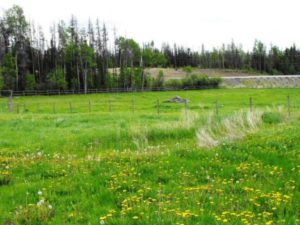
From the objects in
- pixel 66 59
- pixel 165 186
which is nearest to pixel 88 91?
pixel 66 59

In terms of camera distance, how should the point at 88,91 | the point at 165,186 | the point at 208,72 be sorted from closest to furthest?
1. the point at 165,186
2. the point at 88,91
3. the point at 208,72

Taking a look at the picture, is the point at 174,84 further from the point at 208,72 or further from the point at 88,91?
the point at 208,72

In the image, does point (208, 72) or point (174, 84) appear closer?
point (174, 84)

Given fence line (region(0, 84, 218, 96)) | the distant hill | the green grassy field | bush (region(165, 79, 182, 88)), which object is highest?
the distant hill

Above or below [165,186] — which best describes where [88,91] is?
above

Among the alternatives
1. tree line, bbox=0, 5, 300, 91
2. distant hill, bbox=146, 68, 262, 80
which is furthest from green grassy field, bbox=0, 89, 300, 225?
distant hill, bbox=146, 68, 262, 80

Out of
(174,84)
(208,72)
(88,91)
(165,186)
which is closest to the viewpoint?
(165,186)

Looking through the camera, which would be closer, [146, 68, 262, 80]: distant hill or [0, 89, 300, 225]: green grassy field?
[0, 89, 300, 225]: green grassy field

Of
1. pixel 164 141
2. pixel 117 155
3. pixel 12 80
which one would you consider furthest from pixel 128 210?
pixel 12 80

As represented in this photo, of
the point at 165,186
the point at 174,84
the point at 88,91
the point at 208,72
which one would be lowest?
the point at 165,186

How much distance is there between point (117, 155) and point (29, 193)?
10.3 feet

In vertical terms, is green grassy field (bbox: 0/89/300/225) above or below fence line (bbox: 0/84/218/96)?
below

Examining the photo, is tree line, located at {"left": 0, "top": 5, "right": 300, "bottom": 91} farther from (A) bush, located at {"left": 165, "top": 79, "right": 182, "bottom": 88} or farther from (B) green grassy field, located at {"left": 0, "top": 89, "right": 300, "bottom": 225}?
(B) green grassy field, located at {"left": 0, "top": 89, "right": 300, "bottom": 225}

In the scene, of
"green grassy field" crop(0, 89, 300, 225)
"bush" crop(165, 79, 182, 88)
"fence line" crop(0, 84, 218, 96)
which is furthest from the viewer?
"bush" crop(165, 79, 182, 88)
